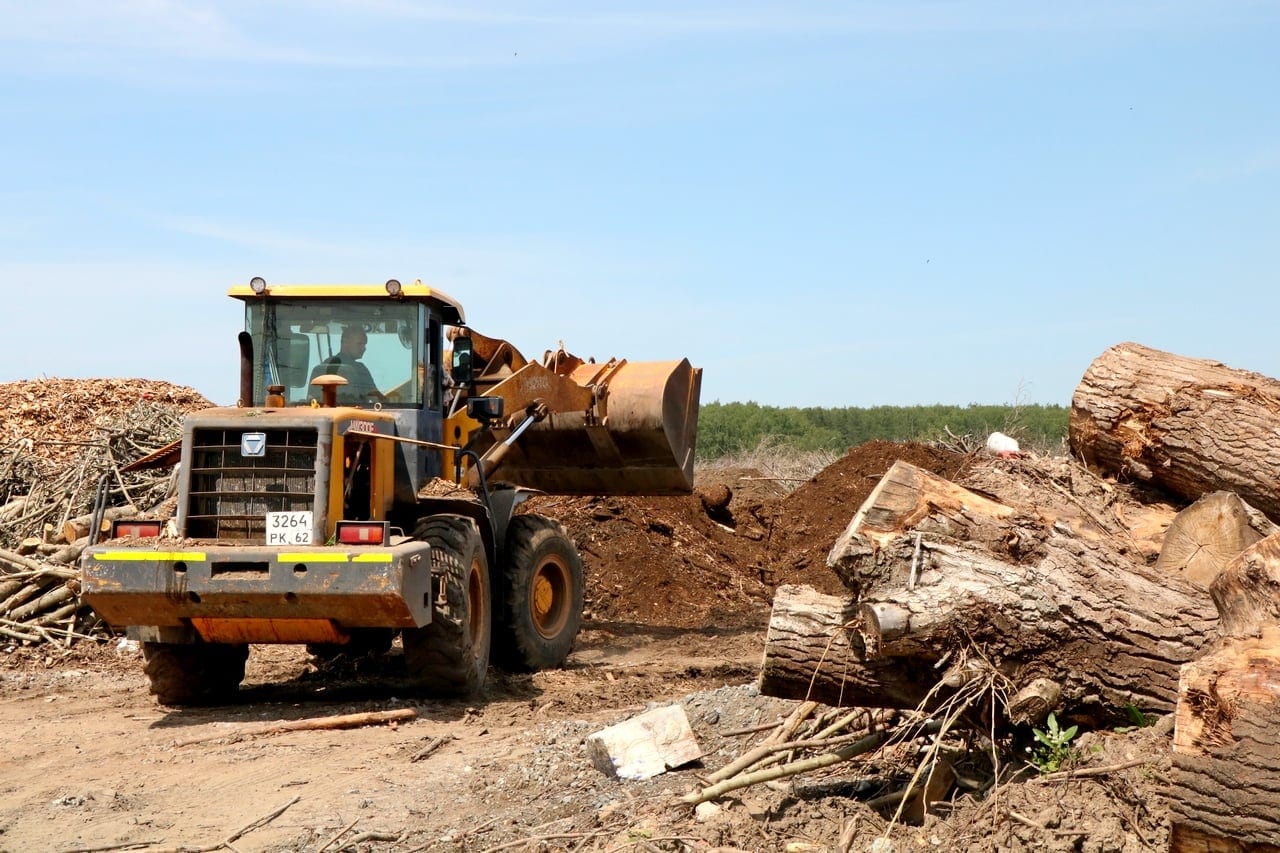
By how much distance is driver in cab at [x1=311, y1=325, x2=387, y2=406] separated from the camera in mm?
9797

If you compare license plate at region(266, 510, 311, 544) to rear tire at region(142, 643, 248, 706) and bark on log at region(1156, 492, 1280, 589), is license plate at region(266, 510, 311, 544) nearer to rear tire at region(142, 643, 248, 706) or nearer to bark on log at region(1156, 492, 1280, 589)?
rear tire at region(142, 643, 248, 706)

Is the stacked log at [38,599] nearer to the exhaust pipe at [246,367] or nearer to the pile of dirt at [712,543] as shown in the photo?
the exhaust pipe at [246,367]

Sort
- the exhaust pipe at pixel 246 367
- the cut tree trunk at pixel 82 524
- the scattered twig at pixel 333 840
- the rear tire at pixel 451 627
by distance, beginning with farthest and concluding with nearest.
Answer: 1. the cut tree trunk at pixel 82 524
2. the exhaust pipe at pixel 246 367
3. the rear tire at pixel 451 627
4. the scattered twig at pixel 333 840

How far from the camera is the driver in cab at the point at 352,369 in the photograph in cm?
980

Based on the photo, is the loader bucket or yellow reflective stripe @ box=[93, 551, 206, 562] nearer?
yellow reflective stripe @ box=[93, 551, 206, 562]

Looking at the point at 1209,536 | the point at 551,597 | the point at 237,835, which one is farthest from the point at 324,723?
the point at 1209,536

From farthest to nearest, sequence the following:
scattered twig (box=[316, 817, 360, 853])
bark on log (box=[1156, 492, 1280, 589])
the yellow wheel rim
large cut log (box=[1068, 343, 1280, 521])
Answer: the yellow wheel rim
large cut log (box=[1068, 343, 1280, 521])
bark on log (box=[1156, 492, 1280, 589])
scattered twig (box=[316, 817, 360, 853])

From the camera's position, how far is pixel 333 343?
391 inches

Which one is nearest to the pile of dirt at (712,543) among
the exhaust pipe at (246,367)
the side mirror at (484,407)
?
the side mirror at (484,407)

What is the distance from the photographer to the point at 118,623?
8.74 meters

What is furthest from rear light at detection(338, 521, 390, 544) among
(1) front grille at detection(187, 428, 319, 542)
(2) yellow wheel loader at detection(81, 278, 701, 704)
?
(1) front grille at detection(187, 428, 319, 542)

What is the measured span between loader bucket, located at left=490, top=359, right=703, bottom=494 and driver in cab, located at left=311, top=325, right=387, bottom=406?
182 centimetres

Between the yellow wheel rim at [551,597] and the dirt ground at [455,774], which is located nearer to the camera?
the dirt ground at [455,774]

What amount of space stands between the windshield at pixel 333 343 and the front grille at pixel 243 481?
38.2 inches
